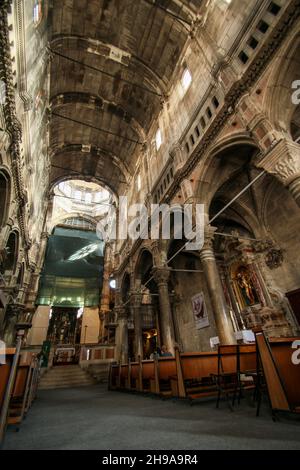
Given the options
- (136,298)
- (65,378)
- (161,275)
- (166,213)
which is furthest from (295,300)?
(65,378)

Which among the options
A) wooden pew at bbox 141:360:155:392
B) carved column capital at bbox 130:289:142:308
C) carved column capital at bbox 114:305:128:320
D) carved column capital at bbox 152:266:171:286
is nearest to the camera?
wooden pew at bbox 141:360:155:392

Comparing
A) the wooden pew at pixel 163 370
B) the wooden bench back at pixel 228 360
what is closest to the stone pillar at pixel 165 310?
the wooden pew at pixel 163 370

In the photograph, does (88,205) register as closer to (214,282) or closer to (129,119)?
(129,119)

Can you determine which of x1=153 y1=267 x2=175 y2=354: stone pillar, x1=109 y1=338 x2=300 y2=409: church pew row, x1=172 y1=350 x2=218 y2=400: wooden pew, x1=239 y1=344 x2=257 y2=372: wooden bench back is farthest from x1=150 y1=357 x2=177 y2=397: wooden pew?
x1=153 y1=267 x2=175 y2=354: stone pillar

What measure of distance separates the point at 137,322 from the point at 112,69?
15.7m

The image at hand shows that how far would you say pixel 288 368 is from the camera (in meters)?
2.85

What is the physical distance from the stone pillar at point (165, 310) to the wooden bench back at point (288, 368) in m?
6.71

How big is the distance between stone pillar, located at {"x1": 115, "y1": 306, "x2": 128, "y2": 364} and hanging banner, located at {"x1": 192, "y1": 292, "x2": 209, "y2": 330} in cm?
467

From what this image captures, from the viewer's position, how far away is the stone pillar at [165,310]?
925 cm

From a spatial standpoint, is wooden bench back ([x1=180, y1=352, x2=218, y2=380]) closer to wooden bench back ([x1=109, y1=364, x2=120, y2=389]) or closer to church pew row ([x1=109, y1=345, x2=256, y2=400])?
church pew row ([x1=109, y1=345, x2=256, y2=400])

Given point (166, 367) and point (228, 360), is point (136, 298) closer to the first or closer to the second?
point (166, 367)

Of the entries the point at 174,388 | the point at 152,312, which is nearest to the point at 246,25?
the point at 174,388

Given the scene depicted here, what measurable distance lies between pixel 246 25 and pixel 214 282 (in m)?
7.94

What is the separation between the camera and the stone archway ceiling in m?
11.7
